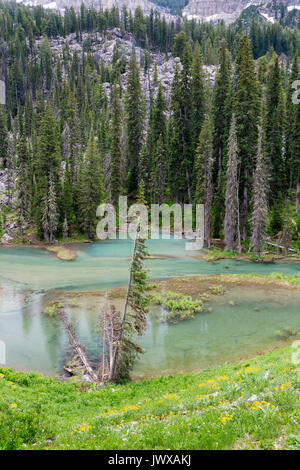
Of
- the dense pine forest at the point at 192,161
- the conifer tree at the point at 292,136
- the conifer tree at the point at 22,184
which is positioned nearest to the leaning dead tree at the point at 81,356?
the dense pine forest at the point at 192,161

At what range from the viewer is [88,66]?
120 m

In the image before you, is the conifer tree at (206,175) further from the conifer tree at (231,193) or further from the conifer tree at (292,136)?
the conifer tree at (292,136)

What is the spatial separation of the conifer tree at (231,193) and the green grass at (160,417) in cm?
2925

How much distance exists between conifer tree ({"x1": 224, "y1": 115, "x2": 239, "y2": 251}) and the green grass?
29.2 m

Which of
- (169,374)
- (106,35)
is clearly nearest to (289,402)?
(169,374)

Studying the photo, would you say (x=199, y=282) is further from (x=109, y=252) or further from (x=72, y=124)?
(x=72, y=124)

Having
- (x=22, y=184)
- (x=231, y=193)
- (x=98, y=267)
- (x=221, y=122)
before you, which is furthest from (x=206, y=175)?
(x=22, y=184)

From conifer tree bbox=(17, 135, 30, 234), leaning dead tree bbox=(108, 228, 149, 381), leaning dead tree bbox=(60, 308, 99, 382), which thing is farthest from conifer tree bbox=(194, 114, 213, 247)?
leaning dead tree bbox=(108, 228, 149, 381)

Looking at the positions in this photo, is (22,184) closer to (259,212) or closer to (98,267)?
(98,267)

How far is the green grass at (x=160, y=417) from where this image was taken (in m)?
6.09

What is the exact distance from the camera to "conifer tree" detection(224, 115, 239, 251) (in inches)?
1529

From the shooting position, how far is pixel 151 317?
2225 centimetres

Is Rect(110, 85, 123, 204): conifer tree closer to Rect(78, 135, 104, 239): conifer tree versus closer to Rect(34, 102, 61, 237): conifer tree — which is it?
Rect(78, 135, 104, 239): conifer tree

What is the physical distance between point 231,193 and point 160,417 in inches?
1350
